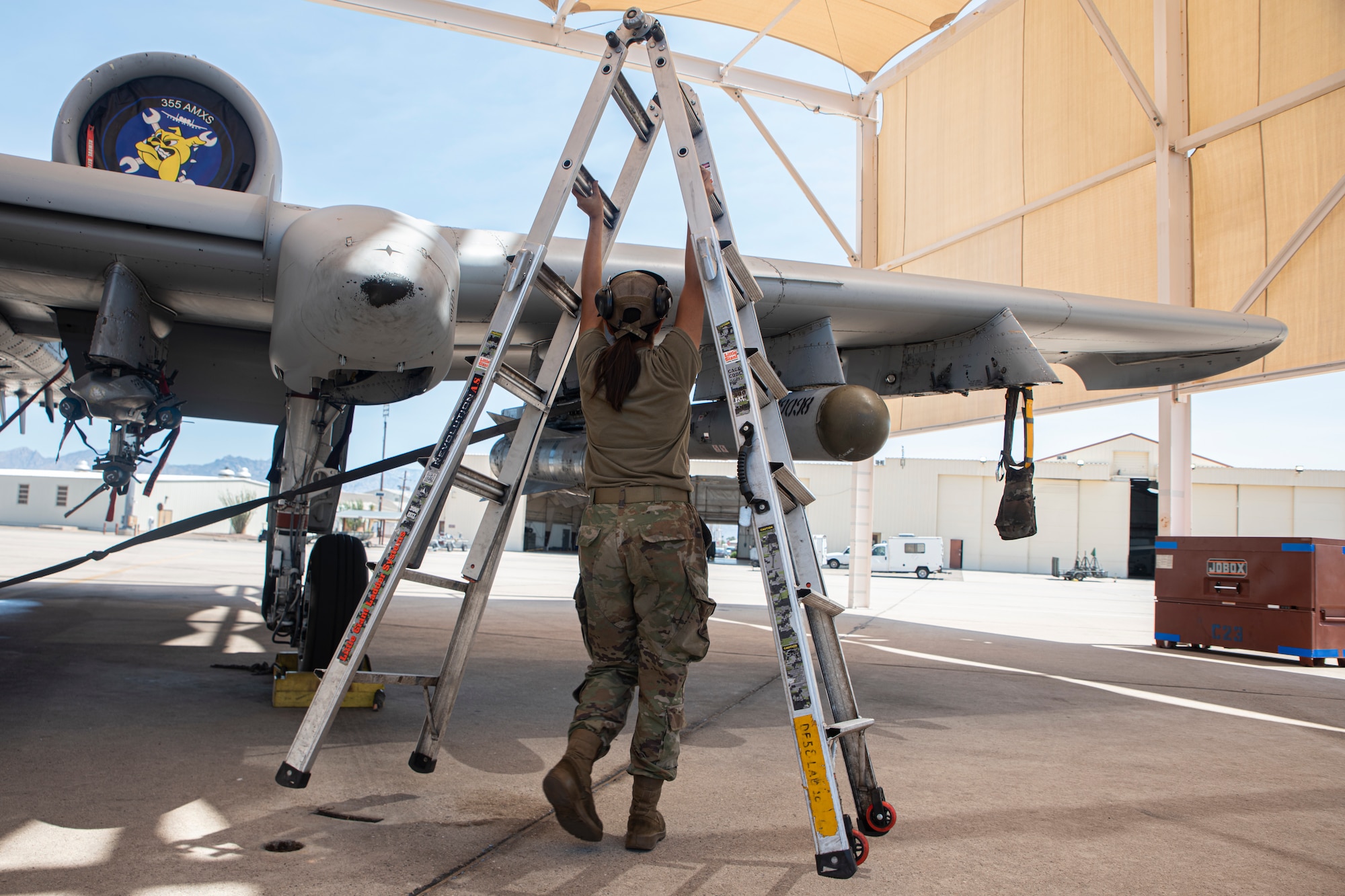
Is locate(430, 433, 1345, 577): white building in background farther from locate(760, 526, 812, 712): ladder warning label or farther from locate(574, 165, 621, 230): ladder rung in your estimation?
locate(760, 526, 812, 712): ladder warning label

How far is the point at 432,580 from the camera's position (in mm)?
2830

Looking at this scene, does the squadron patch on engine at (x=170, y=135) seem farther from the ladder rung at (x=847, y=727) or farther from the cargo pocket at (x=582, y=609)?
the ladder rung at (x=847, y=727)

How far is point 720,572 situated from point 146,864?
25.8 meters

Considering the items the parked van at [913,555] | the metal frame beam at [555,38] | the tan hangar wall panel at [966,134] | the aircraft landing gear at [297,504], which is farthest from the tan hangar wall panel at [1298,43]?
the parked van at [913,555]

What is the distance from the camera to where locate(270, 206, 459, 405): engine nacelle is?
3.57 metres

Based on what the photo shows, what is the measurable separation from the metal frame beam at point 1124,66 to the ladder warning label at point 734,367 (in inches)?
460

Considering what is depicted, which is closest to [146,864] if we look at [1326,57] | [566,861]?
[566,861]

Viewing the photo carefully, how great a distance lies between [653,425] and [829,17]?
14078 millimetres

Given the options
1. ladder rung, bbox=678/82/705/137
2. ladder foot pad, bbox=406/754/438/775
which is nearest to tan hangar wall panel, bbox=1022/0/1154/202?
ladder rung, bbox=678/82/705/137

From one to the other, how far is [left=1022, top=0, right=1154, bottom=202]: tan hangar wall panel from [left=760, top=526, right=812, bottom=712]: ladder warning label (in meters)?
12.5

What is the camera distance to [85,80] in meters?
5.70

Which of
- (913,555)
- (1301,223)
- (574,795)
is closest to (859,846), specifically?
(574,795)

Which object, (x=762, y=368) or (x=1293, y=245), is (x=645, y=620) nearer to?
(x=762, y=368)

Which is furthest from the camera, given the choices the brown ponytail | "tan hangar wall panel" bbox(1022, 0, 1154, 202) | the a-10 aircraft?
"tan hangar wall panel" bbox(1022, 0, 1154, 202)
